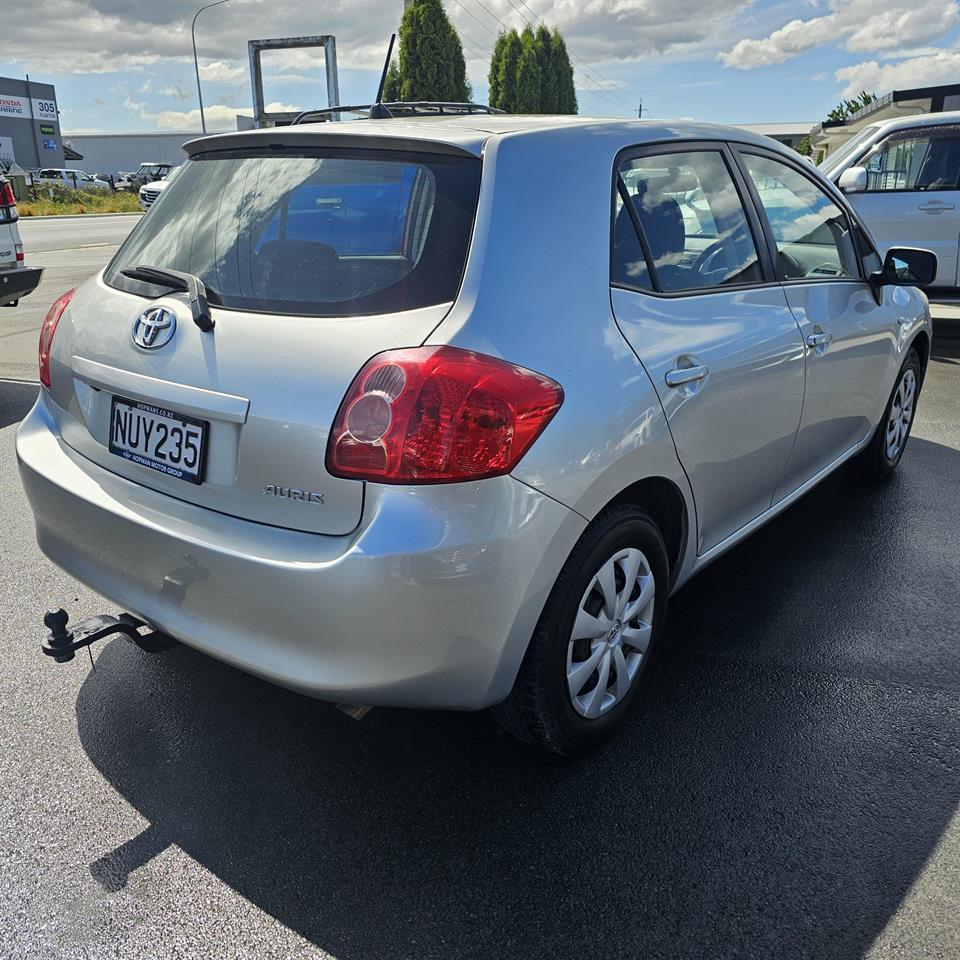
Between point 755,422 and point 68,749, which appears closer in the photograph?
point 68,749

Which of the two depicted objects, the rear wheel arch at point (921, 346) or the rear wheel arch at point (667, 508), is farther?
the rear wheel arch at point (921, 346)

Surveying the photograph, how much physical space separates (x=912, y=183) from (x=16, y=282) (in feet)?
24.8

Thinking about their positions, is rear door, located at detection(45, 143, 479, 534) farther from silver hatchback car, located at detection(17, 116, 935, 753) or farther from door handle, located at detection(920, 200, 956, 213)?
door handle, located at detection(920, 200, 956, 213)

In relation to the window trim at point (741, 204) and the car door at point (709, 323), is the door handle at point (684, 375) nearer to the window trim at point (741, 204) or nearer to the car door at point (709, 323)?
the car door at point (709, 323)

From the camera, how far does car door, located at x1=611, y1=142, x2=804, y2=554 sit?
8.23 feet

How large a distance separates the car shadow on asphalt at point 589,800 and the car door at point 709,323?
23.3 inches

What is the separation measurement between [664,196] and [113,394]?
167 centimetres

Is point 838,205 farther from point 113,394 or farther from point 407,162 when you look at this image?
point 113,394

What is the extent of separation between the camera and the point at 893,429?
15.4 ft

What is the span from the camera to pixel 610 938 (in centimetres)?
199

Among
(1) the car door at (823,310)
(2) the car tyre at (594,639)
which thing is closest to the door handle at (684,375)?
(2) the car tyre at (594,639)

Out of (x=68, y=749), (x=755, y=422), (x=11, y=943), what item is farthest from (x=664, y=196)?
(x=11, y=943)

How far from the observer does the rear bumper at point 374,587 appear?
1957 millimetres

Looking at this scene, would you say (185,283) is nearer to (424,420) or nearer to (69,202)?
(424,420)
